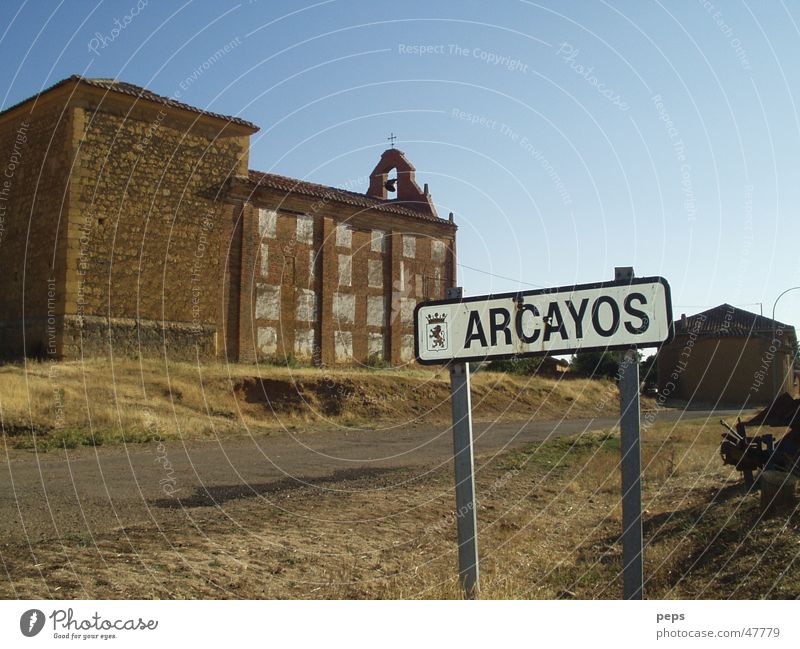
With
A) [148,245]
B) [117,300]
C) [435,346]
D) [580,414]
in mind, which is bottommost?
[580,414]

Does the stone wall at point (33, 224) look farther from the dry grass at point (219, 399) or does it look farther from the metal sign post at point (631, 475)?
the metal sign post at point (631, 475)

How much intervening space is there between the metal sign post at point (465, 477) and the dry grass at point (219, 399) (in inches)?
534

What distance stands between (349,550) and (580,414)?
25384mm

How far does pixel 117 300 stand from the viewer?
24.3 m

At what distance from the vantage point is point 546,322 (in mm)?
3607

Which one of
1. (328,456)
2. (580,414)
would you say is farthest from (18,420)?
(580,414)

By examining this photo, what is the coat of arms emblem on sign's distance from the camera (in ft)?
12.5

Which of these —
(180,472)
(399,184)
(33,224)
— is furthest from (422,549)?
(399,184)

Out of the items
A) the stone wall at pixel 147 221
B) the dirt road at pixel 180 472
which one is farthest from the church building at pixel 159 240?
the dirt road at pixel 180 472

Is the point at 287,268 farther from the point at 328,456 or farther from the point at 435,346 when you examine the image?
the point at 435,346

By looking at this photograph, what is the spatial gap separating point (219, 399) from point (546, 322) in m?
19.3

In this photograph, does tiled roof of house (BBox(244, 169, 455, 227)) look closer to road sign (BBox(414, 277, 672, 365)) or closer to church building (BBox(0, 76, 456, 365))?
church building (BBox(0, 76, 456, 365))
